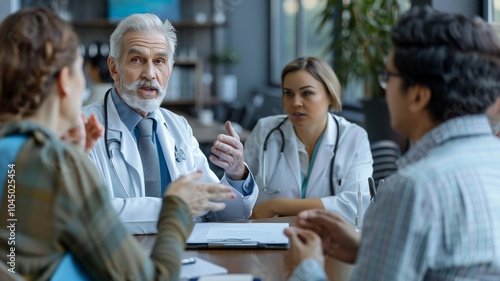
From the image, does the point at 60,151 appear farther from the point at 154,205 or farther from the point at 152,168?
the point at 152,168

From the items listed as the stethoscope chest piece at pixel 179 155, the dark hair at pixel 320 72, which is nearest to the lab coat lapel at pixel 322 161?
the dark hair at pixel 320 72

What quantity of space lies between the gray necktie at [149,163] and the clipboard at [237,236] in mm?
331

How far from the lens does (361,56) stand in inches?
174

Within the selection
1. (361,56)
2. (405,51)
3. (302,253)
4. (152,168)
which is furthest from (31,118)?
(361,56)

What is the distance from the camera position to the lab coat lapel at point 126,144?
204 cm

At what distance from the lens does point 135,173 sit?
2049mm

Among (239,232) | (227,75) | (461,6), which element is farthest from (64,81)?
(227,75)

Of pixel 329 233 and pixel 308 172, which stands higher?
pixel 329 233

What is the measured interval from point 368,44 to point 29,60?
3.53m

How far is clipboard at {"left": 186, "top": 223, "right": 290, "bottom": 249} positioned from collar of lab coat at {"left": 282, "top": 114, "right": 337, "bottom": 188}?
0.68 metres

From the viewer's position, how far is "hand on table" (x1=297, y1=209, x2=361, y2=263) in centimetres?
129

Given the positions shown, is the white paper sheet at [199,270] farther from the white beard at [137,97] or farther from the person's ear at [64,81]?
the white beard at [137,97]

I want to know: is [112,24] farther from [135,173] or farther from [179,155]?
[135,173]

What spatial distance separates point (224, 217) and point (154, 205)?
0.34m
